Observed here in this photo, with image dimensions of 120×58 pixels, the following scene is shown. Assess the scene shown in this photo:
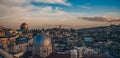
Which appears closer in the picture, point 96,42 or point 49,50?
point 49,50

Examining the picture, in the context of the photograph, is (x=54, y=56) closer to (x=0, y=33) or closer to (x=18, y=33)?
(x=0, y=33)

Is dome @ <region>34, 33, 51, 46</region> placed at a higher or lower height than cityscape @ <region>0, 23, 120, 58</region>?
higher

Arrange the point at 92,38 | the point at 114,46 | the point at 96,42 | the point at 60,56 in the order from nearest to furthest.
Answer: the point at 60,56
the point at 114,46
the point at 96,42
the point at 92,38

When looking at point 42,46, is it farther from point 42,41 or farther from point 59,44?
point 59,44

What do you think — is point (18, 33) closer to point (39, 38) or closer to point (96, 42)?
point (96, 42)

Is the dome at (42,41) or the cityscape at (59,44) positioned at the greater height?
the dome at (42,41)

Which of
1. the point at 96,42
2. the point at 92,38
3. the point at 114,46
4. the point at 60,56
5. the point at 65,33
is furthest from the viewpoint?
the point at 65,33

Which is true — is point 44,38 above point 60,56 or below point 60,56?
above

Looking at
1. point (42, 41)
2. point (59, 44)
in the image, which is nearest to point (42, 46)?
point (42, 41)

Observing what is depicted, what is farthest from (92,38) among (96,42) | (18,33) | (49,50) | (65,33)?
(49,50)
